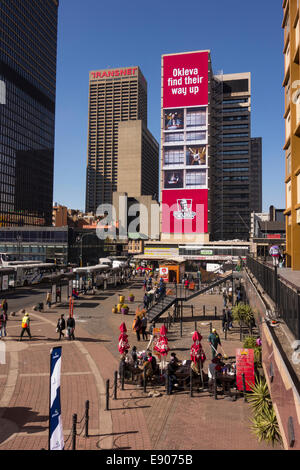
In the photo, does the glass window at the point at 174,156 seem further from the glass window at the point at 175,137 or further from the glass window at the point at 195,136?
the glass window at the point at 195,136

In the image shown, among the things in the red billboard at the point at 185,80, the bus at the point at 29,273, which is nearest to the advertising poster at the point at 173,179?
the red billboard at the point at 185,80

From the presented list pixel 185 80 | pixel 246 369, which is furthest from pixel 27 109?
pixel 246 369

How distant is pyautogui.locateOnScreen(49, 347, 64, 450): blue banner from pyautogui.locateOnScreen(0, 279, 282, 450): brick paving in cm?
151

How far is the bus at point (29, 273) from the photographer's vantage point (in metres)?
45.8

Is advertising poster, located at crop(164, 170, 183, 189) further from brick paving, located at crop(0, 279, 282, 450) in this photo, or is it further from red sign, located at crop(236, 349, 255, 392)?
red sign, located at crop(236, 349, 255, 392)

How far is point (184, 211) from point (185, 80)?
125 feet

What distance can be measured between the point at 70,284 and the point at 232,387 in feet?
79.9

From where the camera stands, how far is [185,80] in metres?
106

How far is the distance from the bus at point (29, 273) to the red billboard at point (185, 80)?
72.3 metres

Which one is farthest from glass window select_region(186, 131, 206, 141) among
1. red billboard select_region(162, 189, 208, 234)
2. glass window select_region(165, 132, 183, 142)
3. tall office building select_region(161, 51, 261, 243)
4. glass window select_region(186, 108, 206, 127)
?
red billboard select_region(162, 189, 208, 234)

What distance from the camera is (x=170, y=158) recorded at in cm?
10838

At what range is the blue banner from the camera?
783 centimetres
